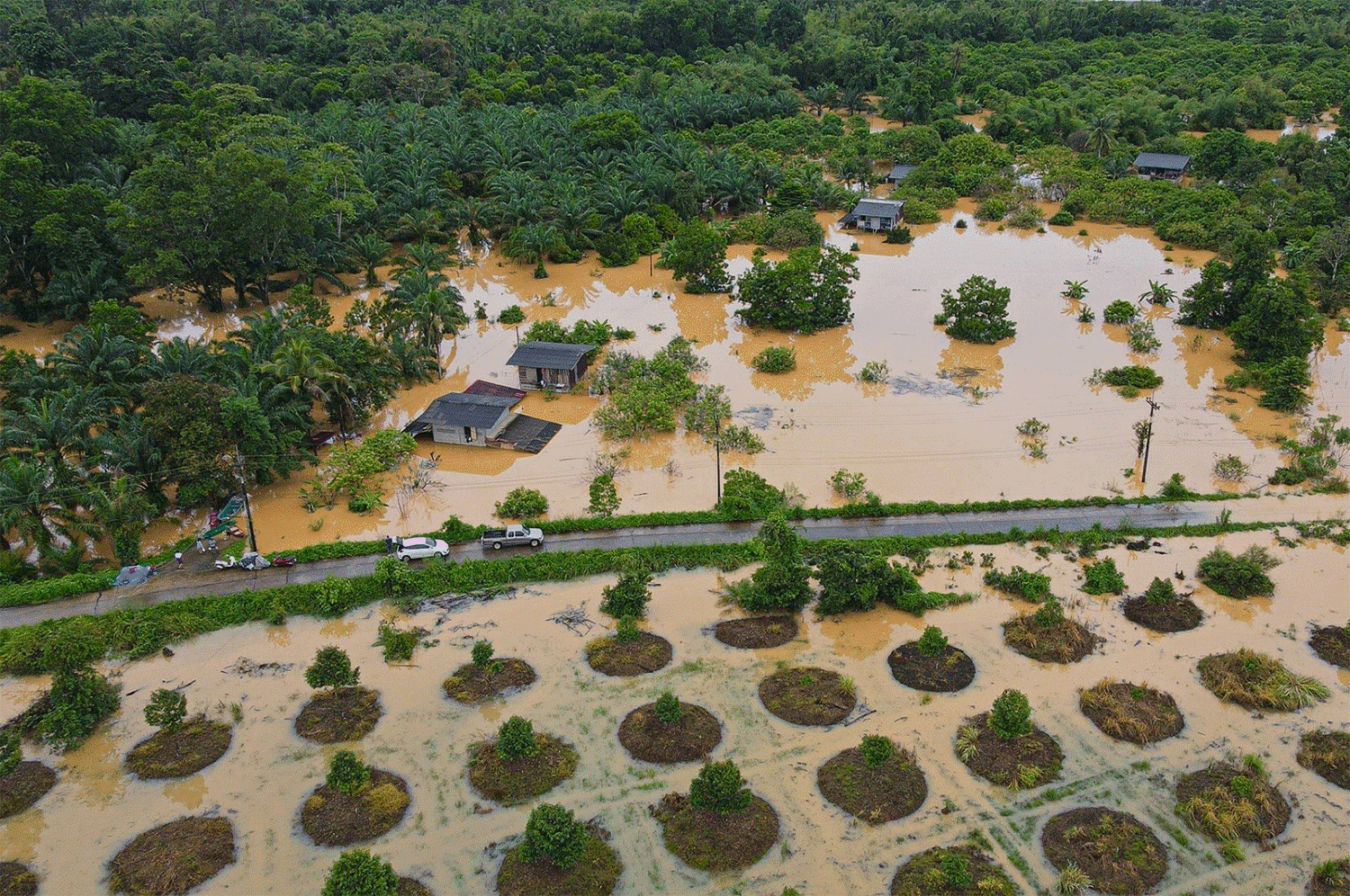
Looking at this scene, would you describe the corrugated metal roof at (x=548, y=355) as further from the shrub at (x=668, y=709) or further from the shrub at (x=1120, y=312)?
the shrub at (x=1120, y=312)

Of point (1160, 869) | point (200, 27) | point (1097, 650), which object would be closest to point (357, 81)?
point (200, 27)

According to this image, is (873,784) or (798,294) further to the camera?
(798,294)

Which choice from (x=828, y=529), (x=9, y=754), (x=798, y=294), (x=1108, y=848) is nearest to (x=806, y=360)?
(x=798, y=294)

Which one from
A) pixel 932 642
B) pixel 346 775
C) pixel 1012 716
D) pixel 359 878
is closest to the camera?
pixel 359 878

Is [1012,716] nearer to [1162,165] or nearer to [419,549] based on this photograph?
[419,549]

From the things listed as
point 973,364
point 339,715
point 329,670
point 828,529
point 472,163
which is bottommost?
point 339,715

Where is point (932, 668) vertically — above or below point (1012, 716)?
below

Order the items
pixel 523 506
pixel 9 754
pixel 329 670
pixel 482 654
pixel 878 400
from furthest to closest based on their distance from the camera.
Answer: pixel 878 400, pixel 523 506, pixel 482 654, pixel 329 670, pixel 9 754

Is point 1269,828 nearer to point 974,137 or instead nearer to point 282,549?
point 282,549
